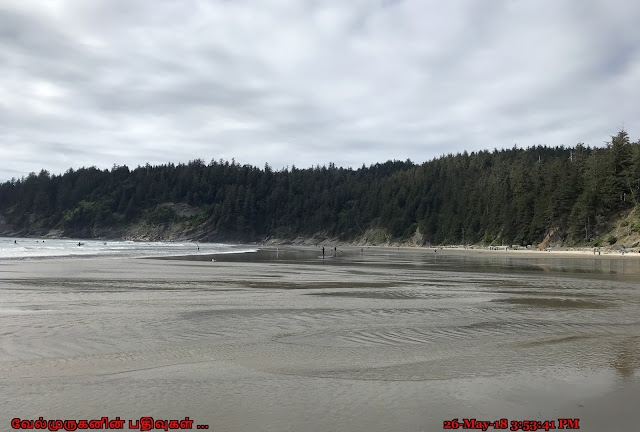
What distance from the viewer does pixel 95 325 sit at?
11922mm

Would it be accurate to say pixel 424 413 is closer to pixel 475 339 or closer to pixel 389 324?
pixel 475 339

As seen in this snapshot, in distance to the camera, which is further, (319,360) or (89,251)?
(89,251)

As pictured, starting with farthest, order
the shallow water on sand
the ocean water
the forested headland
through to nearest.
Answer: the forested headland < the ocean water < the shallow water on sand

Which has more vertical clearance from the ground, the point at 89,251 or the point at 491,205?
the point at 491,205

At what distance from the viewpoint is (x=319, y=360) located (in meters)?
8.84

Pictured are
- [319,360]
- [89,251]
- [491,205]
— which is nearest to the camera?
[319,360]

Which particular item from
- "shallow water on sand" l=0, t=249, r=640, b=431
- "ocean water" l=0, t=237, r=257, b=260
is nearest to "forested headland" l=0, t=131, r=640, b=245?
"ocean water" l=0, t=237, r=257, b=260

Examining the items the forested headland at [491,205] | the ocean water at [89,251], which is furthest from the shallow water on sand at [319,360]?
the forested headland at [491,205]

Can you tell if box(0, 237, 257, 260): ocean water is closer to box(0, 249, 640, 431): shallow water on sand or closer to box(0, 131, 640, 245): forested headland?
box(0, 249, 640, 431): shallow water on sand

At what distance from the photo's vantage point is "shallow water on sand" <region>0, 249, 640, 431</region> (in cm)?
618

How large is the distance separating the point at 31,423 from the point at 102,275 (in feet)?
74.3

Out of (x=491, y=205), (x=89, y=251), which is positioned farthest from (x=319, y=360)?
(x=491, y=205)

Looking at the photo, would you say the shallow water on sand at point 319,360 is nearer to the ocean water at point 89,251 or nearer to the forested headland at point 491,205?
the ocean water at point 89,251

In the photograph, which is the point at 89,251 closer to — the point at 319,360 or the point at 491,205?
the point at 319,360
